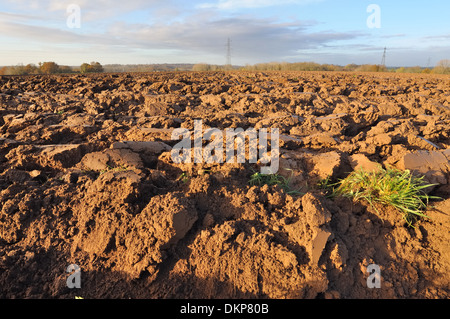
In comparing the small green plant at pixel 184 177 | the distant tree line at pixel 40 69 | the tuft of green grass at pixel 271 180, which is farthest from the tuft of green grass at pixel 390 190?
the distant tree line at pixel 40 69

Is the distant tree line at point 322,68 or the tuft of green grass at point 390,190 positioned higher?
the distant tree line at point 322,68

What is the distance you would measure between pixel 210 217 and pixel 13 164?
2825mm

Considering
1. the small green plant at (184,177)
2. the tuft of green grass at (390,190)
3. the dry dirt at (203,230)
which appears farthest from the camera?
the small green plant at (184,177)

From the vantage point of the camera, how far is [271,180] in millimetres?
2961

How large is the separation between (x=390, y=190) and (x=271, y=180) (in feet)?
3.68

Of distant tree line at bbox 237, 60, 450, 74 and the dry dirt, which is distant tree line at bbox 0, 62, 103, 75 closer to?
distant tree line at bbox 237, 60, 450, 74

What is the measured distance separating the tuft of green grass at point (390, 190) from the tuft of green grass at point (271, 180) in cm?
47

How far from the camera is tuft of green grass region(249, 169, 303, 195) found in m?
2.91

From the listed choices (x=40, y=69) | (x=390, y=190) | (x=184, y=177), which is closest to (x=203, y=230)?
(x=184, y=177)

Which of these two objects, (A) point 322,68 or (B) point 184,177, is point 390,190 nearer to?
(B) point 184,177

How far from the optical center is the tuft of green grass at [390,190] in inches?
102

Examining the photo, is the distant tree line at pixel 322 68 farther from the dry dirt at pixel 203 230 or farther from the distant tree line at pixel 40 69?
the dry dirt at pixel 203 230

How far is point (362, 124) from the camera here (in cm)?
501
